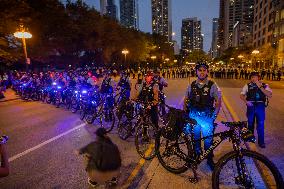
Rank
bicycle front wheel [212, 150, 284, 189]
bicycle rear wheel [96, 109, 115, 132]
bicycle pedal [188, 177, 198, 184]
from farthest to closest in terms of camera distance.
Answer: bicycle rear wheel [96, 109, 115, 132], bicycle pedal [188, 177, 198, 184], bicycle front wheel [212, 150, 284, 189]

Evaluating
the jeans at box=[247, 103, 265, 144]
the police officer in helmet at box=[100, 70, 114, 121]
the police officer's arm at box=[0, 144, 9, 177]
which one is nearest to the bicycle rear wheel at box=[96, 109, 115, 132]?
the police officer in helmet at box=[100, 70, 114, 121]

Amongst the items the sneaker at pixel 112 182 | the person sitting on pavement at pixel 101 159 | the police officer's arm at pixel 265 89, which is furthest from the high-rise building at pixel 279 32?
the person sitting on pavement at pixel 101 159

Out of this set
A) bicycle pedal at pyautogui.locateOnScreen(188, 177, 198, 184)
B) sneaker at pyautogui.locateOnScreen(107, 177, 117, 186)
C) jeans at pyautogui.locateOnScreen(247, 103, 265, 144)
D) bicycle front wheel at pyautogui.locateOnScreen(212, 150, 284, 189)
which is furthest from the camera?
jeans at pyautogui.locateOnScreen(247, 103, 265, 144)

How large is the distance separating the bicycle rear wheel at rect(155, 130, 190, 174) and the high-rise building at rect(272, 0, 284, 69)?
63.0 metres

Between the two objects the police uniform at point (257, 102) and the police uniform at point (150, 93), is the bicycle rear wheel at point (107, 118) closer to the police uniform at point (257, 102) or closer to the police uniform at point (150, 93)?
the police uniform at point (150, 93)

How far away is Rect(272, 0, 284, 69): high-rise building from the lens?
64.2 m

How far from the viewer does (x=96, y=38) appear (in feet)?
171

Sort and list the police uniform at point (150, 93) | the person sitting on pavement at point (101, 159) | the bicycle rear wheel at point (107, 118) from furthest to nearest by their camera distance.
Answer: the bicycle rear wheel at point (107, 118) < the police uniform at point (150, 93) < the person sitting on pavement at point (101, 159)

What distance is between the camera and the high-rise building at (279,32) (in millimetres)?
64169

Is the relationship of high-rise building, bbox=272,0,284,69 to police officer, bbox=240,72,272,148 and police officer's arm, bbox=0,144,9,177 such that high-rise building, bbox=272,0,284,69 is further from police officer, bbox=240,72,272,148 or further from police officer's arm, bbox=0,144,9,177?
police officer's arm, bbox=0,144,9,177

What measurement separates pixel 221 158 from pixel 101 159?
179 cm

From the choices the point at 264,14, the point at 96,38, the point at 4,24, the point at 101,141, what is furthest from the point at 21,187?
the point at 264,14

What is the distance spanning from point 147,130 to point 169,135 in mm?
1798

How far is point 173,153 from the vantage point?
5637mm
